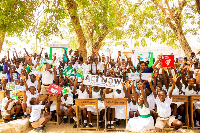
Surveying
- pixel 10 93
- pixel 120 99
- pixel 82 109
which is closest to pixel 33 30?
pixel 10 93

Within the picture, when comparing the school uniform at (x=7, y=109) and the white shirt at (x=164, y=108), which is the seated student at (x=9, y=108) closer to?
the school uniform at (x=7, y=109)

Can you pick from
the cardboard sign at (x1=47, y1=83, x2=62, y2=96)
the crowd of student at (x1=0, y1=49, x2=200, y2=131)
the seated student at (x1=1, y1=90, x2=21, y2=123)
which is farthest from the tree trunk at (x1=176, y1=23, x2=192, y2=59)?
the seated student at (x1=1, y1=90, x2=21, y2=123)

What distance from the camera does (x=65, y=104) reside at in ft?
22.4

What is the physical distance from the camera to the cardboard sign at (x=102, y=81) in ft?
19.4

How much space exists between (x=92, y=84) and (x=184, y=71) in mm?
3165

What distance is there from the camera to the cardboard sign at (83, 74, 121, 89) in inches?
232

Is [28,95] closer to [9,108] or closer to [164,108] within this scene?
[9,108]

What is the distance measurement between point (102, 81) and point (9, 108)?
3436 millimetres

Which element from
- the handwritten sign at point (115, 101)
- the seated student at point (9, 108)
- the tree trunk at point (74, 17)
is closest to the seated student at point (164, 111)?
the handwritten sign at point (115, 101)

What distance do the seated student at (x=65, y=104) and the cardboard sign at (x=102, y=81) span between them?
1241 millimetres

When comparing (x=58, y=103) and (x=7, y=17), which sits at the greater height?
(x=7, y=17)

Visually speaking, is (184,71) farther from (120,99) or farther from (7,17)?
(7,17)

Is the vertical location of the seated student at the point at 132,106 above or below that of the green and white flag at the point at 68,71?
below

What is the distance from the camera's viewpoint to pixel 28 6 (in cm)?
958
